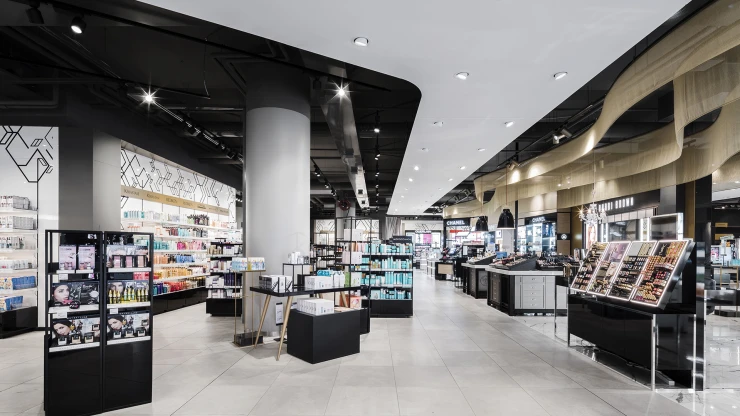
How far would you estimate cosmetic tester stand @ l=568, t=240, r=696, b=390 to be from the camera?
4.81 meters

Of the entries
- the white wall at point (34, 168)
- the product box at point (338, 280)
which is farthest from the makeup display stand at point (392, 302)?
the white wall at point (34, 168)

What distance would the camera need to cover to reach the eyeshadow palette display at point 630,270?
5.46m

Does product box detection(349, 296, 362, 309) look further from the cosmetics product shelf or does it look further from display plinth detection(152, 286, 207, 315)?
display plinth detection(152, 286, 207, 315)

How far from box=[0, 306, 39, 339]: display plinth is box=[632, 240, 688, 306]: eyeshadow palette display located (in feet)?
31.7

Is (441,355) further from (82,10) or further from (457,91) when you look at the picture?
(82,10)

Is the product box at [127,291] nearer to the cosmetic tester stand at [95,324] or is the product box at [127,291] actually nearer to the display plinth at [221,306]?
the cosmetic tester stand at [95,324]

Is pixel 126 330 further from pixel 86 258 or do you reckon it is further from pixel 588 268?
pixel 588 268

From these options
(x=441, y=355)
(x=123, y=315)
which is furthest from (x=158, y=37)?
(x=441, y=355)

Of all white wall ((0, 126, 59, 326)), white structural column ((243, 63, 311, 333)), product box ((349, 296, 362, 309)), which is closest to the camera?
product box ((349, 296, 362, 309))

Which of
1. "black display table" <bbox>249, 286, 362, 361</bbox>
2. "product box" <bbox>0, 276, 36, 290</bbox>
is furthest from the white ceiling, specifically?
"product box" <bbox>0, 276, 36, 290</bbox>

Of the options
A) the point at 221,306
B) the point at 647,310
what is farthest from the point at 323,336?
the point at 221,306

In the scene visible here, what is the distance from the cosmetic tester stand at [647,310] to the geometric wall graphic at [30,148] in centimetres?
964

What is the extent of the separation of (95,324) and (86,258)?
627 millimetres

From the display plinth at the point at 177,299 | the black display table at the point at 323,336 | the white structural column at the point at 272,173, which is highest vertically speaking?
the white structural column at the point at 272,173
